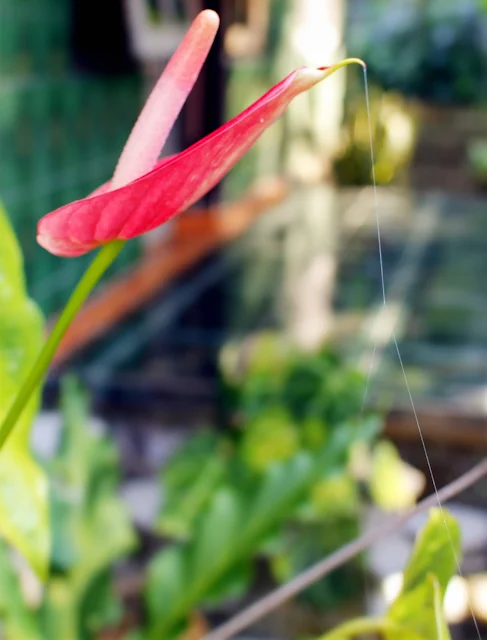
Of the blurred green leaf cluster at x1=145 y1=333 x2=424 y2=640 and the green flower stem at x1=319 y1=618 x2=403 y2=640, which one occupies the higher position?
the green flower stem at x1=319 y1=618 x2=403 y2=640

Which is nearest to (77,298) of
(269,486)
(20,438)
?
(20,438)

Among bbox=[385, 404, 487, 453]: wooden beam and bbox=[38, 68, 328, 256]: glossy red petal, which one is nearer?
bbox=[38, 68, 328, 256]: glossy red petal

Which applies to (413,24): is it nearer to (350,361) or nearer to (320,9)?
(320,9)

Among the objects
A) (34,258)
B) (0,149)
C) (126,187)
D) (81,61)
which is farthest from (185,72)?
(81,61)

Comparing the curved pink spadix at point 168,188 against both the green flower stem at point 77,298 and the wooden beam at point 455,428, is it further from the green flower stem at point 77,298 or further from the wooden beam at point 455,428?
the wooden beam at point 455,428

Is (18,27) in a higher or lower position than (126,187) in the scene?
lower

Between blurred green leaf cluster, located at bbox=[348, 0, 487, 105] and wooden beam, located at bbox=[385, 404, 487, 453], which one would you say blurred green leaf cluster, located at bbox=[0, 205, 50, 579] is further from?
blurred green leaf cluster, located at bbox=[348, 0, 487, 105]

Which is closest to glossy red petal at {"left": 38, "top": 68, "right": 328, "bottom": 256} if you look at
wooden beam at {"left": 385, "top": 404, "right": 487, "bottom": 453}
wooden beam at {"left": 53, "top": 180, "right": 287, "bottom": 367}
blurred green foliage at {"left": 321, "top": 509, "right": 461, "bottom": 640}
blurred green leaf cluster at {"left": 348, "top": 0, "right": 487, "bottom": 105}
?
blurred green foliage at {"left": 321, "top": 509, "right": 461, "bottom": 640}

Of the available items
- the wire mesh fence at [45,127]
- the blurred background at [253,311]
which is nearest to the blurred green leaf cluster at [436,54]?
the blurred background at [253,311]
